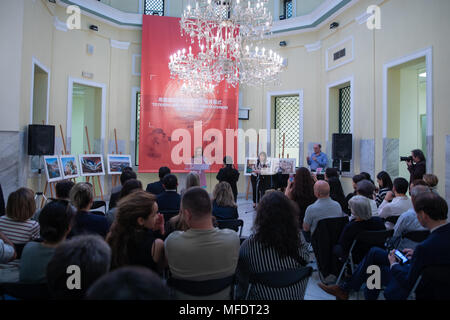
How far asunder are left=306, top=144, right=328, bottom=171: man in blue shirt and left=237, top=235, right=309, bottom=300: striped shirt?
6.28 meters

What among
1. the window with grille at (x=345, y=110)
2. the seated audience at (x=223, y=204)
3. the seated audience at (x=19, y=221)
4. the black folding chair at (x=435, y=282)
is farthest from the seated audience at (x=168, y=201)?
the window with grille at (x=345, y=110)

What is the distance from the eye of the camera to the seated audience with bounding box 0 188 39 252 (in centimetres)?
253

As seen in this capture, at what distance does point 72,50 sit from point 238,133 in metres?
5.16

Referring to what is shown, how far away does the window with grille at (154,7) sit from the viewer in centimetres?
995

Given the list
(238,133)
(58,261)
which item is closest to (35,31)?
(238,133)

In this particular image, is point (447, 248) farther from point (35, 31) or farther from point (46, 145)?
point (35, 31)

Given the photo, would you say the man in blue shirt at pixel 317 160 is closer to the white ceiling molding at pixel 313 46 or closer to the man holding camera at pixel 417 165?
the man holding camera at pixel 417 165

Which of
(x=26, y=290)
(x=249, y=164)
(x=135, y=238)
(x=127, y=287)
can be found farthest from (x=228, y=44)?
(x=127, y=287)

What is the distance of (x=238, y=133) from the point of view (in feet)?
32.1

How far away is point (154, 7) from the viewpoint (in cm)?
998

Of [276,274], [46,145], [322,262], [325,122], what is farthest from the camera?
[325,122]

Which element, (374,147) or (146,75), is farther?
(146,75)

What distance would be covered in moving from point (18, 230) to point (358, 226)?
3016 millimetres

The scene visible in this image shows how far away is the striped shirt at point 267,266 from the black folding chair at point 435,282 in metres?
0.73
